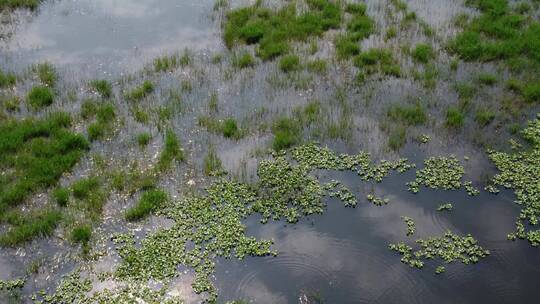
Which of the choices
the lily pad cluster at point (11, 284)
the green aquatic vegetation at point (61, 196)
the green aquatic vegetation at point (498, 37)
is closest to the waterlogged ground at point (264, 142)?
the lily pad cluster at point (11, 284)

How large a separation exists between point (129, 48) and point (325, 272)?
6.11 meters

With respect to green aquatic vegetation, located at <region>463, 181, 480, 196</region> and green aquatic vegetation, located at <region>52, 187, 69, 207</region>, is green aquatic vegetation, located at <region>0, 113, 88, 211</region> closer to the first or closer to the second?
green aquatic vegetation, located at <region>52, 187, 69, 207</region>

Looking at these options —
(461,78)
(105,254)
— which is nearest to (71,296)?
(105,254)

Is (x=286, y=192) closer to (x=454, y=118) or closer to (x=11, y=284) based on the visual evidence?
(x=454, y=118)

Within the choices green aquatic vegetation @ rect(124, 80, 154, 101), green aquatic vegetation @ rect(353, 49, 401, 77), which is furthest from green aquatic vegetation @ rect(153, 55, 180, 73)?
green aquatic vegetation @ rect(353, 49, 401, 77)

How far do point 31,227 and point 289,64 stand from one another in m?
5.18

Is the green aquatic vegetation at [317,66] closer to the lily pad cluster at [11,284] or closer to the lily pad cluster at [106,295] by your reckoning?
the lily pad cluster at [106,295]

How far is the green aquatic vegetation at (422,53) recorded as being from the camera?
35.2 ft

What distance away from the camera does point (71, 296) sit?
670 cm

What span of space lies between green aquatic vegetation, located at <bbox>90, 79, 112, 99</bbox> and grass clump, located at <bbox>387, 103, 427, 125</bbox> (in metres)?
4.52

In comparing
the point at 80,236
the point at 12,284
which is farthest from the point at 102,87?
the point at 12,284

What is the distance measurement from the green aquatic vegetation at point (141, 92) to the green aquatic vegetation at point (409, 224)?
4.62 metres

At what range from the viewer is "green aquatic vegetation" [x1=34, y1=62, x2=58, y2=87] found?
1005cm

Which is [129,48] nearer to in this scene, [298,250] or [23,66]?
[23,66]
